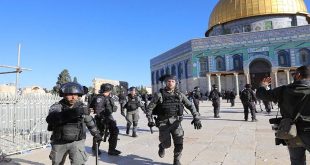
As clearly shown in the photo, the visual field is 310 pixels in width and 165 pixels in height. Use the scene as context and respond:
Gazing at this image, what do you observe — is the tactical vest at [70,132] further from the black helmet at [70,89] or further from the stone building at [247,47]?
the stone building at [247,47]

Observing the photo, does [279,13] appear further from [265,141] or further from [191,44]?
[265,141]

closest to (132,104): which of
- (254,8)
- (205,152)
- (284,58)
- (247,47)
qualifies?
(205,152)

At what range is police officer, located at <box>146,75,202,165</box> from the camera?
496cm

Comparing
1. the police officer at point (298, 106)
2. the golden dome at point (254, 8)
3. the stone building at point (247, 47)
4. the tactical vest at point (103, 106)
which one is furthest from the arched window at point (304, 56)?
the police officer at point (298, 106)

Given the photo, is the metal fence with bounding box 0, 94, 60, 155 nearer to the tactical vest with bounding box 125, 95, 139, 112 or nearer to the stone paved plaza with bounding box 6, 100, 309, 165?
the stone paved plaza with bounding box 6, 100, 309, 165

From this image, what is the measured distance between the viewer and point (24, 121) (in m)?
7.30

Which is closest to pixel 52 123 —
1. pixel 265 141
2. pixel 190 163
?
pixel 190 163

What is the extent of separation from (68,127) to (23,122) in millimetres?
4106

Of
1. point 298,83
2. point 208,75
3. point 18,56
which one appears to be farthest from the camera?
point 208,75

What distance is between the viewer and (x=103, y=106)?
659 centimetres

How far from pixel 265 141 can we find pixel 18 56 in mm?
6680

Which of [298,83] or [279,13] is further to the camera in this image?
[279,13]

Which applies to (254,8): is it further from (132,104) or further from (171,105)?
(171,105)

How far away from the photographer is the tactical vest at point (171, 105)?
5.01m
